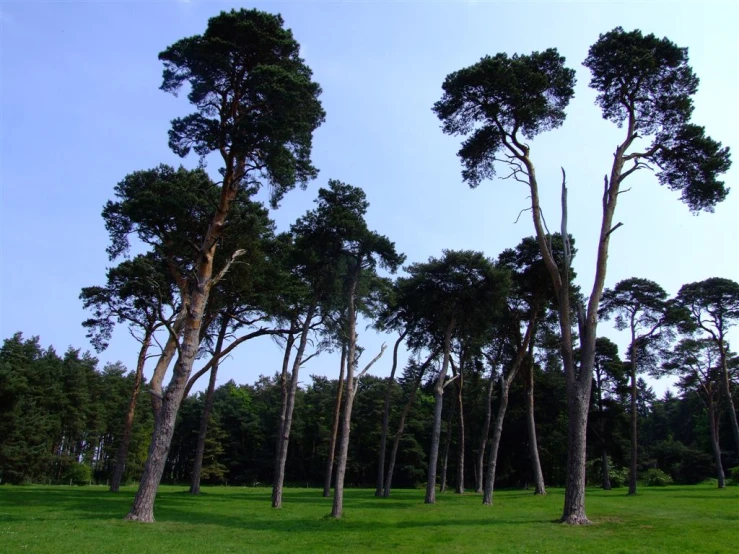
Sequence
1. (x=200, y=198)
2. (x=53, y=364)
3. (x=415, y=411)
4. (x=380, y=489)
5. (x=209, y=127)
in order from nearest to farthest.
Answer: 1. (x=209, y=127)
2. (x=200, y=198)
3. (x=380, y=489)
4. (x=53, y=364)
5. (x=415, y=411)

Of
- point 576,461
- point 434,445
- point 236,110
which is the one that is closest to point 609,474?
point 434,445

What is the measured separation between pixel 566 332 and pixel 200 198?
15.0m

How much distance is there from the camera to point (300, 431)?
67250 mm

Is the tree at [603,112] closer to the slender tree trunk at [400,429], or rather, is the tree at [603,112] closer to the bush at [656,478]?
the slender tree trunk at [400,429]

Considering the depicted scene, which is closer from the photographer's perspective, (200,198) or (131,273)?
(200,198)

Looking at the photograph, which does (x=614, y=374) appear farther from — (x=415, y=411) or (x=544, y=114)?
(x=544, y=114)

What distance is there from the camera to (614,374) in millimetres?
44375

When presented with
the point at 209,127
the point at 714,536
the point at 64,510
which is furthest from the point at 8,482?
the point at 714,536

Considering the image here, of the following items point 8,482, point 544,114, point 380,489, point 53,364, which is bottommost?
point 8,482

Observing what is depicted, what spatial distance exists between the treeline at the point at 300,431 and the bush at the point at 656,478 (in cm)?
16

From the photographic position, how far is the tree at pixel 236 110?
16172 mm

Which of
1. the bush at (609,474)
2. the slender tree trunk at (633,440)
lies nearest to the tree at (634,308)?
the slender tree trunk at (633,440)

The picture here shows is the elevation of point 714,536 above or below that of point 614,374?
below

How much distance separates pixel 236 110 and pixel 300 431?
55990mm
